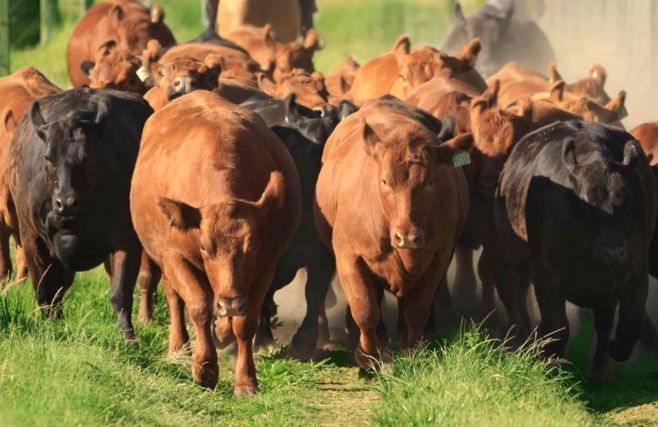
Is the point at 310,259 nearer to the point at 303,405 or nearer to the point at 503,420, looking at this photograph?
the point at 303,405

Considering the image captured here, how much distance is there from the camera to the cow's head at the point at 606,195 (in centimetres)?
1043

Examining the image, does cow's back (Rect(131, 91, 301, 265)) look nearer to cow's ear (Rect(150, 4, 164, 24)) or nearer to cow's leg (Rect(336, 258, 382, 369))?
cow's leg (Rect(336, 258, 382, 369))

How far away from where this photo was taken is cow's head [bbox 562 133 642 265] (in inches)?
411

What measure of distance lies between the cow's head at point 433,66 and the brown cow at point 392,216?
15.1ft

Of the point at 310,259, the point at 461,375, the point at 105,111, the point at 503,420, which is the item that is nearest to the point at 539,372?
the point at 461,375

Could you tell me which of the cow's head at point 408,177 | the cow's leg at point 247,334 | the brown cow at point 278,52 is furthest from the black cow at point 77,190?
the brown cow at point 278,52

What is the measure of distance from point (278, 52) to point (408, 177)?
Result: 9.27 metres

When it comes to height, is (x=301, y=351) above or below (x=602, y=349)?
below

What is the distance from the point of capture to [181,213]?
9922 millimetres

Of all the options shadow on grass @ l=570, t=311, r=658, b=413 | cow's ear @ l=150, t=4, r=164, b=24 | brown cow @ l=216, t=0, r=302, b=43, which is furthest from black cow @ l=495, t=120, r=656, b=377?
brown cow @ l=216, t=0, r=302, b=43

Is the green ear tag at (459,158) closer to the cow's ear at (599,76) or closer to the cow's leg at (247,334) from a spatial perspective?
the cow's leg at (247,334)

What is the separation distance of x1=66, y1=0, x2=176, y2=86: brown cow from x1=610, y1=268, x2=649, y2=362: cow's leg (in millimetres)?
8852

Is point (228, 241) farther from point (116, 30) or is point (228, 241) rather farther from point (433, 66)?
point (116, 30)

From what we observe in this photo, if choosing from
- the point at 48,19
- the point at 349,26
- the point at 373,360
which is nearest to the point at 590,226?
the point at 373,360
